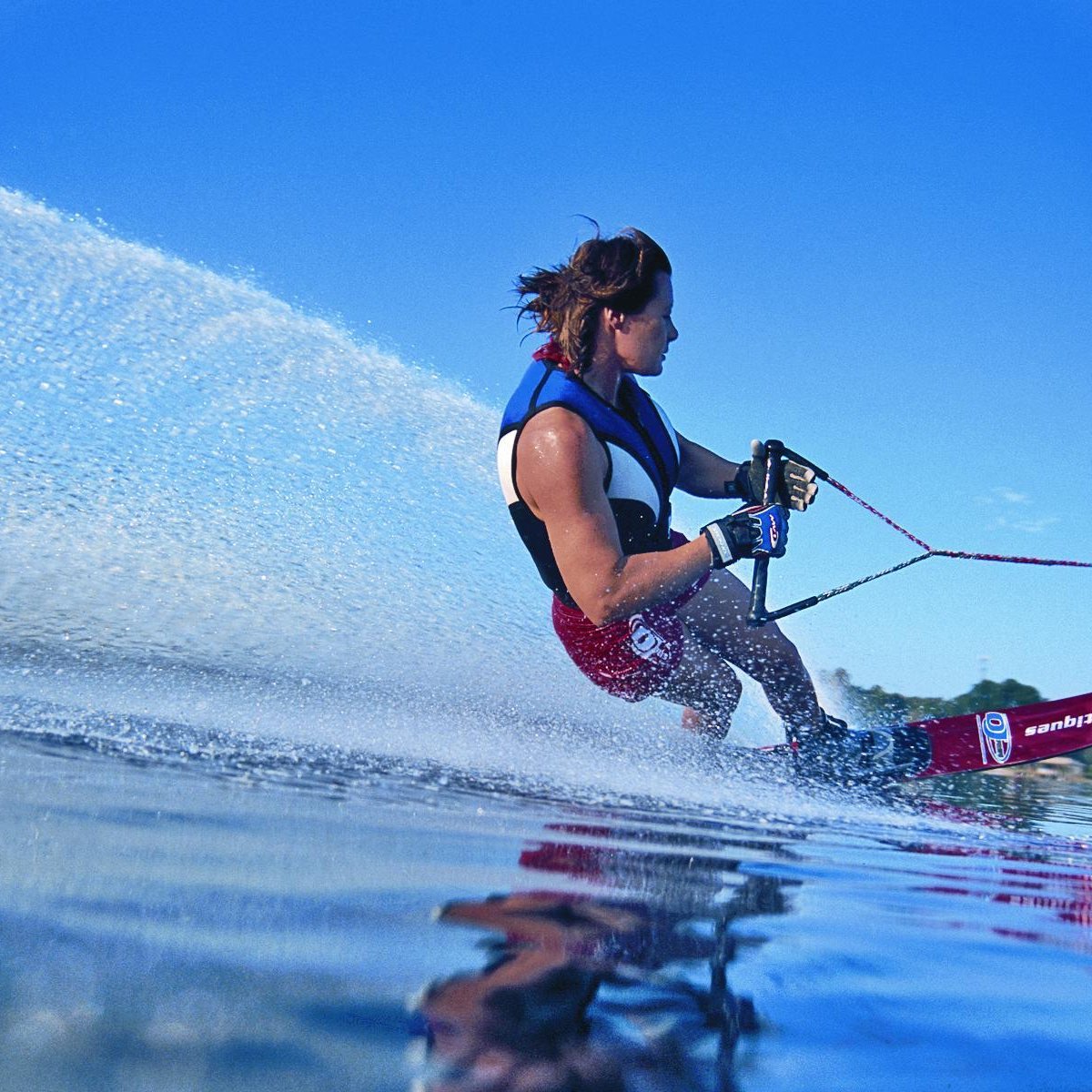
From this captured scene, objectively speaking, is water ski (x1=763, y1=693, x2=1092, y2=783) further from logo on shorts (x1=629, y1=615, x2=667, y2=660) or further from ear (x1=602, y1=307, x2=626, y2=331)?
ear (x1=602, y1=307, x2=626, y2=331)

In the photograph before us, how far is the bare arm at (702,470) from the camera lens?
14.1ft

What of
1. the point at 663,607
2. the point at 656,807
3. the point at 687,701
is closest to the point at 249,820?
the point at 656,807

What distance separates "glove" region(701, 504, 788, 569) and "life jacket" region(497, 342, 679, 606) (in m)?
0.30

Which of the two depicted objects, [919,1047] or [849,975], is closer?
[919,1047]

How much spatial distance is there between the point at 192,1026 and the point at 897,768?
3749 mm

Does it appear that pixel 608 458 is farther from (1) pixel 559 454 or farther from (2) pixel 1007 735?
(2) pixel 1007 735

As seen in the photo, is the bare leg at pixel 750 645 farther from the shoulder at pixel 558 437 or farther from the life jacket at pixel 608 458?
the shoulder at pixel 558 437

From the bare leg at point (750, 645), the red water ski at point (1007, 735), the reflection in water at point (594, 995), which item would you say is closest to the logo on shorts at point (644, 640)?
the bare leg at point (750, 645)

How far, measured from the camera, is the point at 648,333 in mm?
3625

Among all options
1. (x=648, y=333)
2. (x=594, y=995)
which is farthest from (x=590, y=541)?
(x=594, y=995)

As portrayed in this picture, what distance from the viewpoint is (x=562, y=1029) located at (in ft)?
2.43

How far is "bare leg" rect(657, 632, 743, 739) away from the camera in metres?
3.84

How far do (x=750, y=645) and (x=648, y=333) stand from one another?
45.1 inches

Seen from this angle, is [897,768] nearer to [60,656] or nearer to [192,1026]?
[60,656]
